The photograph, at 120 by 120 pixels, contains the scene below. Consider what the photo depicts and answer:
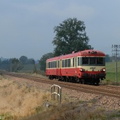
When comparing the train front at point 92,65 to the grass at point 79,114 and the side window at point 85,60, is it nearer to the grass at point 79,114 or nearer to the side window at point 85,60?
the side window at point 85,60

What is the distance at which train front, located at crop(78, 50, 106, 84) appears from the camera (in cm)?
3369

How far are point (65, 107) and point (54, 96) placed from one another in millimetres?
6349

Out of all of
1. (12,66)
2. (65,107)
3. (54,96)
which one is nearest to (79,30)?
(12,66)

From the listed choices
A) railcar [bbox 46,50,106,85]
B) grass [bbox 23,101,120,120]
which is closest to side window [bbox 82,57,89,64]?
railcar [bbox 46,50,106,85]

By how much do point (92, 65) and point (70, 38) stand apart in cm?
5476

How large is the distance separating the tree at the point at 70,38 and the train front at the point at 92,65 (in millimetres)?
49318

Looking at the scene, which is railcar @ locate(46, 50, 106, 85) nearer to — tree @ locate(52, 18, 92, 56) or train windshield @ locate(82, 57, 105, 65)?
train windshield @ locate(82, 57, 105, 65)

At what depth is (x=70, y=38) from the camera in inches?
3492

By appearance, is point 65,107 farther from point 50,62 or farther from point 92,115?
point 50,62

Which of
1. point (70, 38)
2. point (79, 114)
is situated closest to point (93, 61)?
point (79, 114)

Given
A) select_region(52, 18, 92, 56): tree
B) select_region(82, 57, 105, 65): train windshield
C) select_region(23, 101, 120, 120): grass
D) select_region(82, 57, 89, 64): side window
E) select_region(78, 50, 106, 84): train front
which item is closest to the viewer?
select_region(23, 101, 120, 120): grass

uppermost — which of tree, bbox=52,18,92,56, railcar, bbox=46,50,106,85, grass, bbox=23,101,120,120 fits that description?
tree, bbox=52,18,92,56

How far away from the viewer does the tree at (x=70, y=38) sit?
85375 millimetres

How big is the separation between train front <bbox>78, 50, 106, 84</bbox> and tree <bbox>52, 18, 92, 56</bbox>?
49.3 meters
